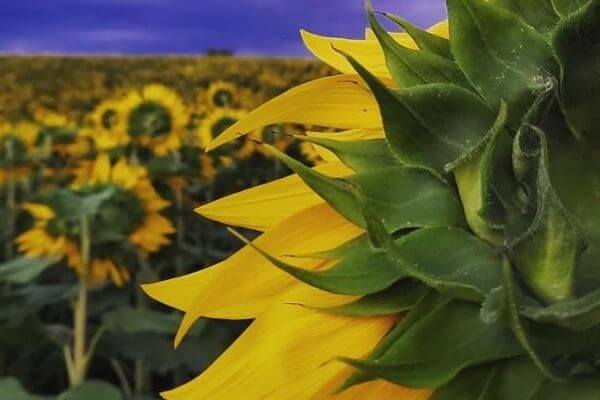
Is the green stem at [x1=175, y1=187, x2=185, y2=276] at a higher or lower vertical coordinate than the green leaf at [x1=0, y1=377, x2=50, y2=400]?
higher

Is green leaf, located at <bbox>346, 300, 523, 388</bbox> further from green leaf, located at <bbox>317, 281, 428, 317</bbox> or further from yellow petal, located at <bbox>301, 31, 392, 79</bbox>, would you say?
yellow petal, located at <bbox>301, 31, 392, 79</bbox>

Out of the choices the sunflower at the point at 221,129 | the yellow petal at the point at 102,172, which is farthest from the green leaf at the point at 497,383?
the sunflower at the point at 221,129

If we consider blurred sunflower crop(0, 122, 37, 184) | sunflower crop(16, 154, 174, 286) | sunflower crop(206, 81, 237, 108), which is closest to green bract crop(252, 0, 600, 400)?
sunflower crop(16, 154, 174, 286)

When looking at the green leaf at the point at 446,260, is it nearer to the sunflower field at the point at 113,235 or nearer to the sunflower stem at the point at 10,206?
the sunflower field at the point at 113,235

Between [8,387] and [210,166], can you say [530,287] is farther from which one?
[210,166]

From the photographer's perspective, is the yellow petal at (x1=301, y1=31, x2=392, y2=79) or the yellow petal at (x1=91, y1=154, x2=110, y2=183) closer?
the yellow petal at (x1=301, y1=31, x2=392, y2=79)

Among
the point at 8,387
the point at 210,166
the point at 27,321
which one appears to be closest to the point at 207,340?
the point at 27,321

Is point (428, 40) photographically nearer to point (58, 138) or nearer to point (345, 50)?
point (345, 50)
